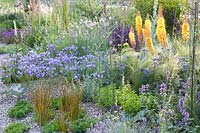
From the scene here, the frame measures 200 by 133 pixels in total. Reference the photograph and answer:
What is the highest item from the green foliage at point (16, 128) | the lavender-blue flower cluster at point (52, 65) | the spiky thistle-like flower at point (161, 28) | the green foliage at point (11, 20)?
the spiky thistle-like flower at point (161, 28)

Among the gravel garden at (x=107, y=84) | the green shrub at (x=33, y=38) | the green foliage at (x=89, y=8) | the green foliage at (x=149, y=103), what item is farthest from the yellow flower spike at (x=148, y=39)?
the green foliage at (x=89, y=8)

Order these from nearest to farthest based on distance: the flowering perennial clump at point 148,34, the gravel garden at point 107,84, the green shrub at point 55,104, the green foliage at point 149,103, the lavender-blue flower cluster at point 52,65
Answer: the gravel garden at point 107,84 → the green foliage at point 149,103 → the green shrub at point 55,104 → the flowering perennial clump at point 148,34 → the lavender-blue flower cluster at point 52,65

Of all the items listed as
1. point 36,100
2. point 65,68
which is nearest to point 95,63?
point 65,68

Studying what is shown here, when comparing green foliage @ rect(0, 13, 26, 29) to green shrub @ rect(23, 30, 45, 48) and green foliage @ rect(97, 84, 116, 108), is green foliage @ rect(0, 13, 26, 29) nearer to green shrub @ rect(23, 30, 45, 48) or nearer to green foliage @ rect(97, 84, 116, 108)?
green shrub @ rect(23, 30, 45, 48)

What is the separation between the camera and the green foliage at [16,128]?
4.10 metres

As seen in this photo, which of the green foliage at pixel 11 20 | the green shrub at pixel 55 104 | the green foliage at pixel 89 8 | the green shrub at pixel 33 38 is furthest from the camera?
the green foliage at pixel 11 20

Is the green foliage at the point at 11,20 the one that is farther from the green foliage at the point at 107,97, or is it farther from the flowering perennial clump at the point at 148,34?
the green foliage at the point at 107,97

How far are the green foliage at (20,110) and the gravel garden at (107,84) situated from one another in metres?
0.01

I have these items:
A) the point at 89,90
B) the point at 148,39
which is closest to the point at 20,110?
the point at 89,90

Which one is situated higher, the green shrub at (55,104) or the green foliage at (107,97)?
the green foliage at (107,97)

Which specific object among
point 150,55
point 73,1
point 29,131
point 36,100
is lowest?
point 29,131

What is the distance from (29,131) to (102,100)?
899 mm

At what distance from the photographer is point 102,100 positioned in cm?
447

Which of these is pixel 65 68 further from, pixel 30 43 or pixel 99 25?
pixel 30 43
